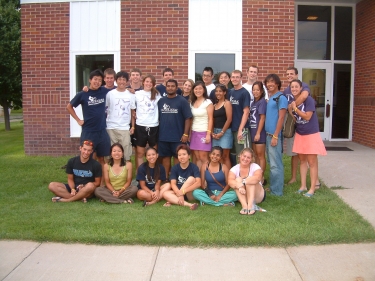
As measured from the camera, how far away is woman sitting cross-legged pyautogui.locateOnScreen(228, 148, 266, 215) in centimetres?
554

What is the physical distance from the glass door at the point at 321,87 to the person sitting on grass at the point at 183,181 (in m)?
7.04

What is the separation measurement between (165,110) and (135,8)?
4.16 m

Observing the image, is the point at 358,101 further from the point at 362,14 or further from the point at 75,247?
the point at 75,247

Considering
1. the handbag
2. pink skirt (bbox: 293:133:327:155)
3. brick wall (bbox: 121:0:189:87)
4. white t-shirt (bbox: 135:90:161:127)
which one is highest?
brick wall (bbox: 121:0:189:87)

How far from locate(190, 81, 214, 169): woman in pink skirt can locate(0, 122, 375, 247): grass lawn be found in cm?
100

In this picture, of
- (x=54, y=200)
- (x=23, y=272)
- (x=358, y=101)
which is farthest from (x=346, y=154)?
(x=23, y=272)

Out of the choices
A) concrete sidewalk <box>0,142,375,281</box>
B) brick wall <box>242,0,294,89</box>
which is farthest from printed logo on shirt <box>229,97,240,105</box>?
brick wall <box>242,0,294,89</box>

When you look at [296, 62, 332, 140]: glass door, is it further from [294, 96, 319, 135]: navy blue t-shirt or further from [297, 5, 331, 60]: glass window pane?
[294, 96, 319, 135]: navy blue t-shirt

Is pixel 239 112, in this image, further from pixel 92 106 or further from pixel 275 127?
pixel 92 106

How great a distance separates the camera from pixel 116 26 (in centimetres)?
980

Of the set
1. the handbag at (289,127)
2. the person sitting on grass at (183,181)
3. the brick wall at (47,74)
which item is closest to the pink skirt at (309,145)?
the handbag at (289,127)

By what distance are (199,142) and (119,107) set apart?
4.37ft

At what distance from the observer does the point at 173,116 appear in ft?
21.2

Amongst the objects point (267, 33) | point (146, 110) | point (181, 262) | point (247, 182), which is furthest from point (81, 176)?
point (267, 33)
